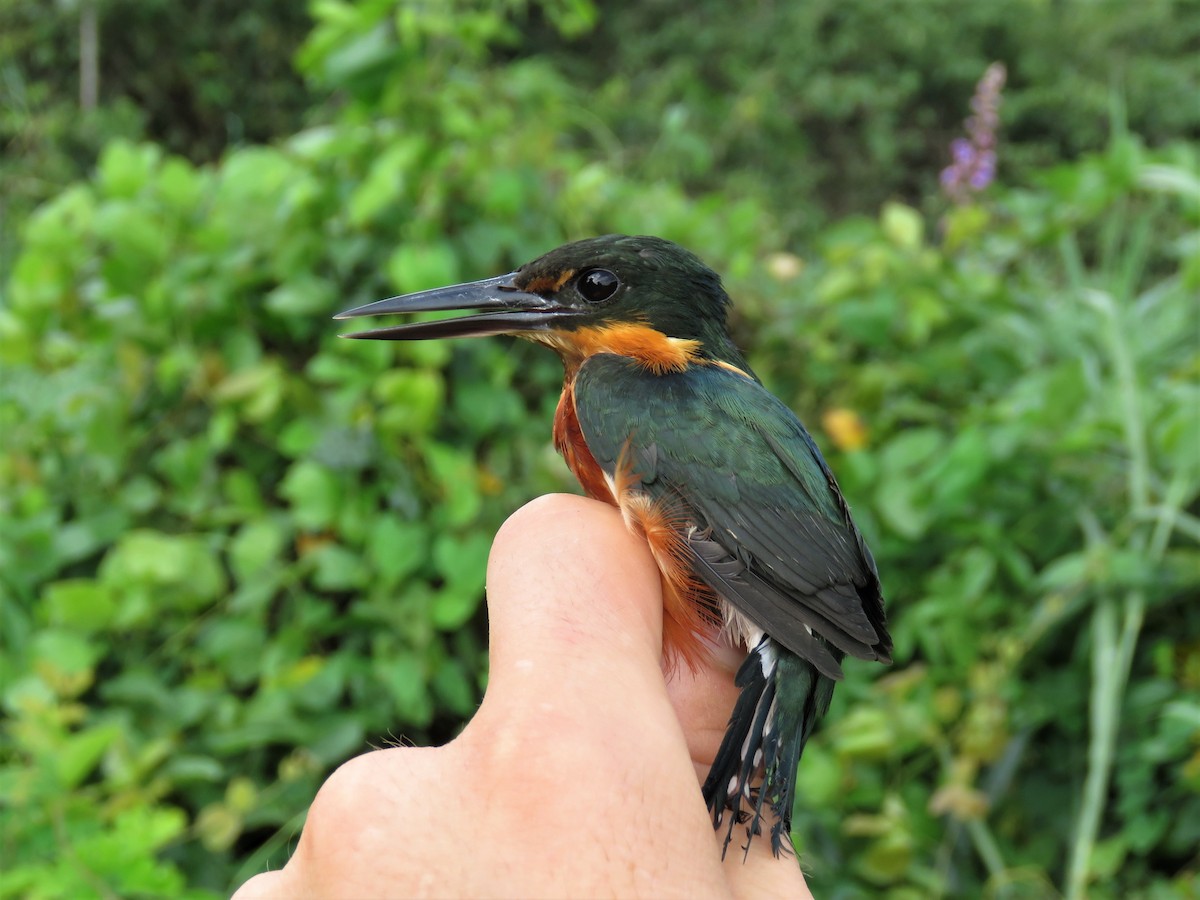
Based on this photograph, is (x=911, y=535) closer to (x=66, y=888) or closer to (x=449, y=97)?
(x=449, y=97)

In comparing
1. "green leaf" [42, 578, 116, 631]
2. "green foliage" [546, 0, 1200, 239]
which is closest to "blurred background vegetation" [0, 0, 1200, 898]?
"green leaf" [42, 578, 116, 631]

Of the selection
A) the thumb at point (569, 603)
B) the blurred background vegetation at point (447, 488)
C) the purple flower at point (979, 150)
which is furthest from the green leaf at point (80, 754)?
the purple flower at point (979, 150)

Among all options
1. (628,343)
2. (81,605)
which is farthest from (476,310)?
(81,605)

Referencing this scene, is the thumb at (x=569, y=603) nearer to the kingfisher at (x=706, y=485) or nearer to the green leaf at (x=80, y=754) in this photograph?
the kingfisher at (x=706, y=485)

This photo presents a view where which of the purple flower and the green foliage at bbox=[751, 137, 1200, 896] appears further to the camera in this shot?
the purple flower

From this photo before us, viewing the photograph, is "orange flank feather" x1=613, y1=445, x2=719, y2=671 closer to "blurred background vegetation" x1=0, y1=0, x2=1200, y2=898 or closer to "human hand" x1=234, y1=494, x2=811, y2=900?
"human hand" x1=234, y1=494, x2=811, y2=900

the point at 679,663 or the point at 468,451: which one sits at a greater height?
the point at 679,663

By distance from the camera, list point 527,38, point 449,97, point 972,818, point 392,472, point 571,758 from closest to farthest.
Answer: point 571,758 < point 972,818 < point 392,472 < point 449,97 < point 527,38

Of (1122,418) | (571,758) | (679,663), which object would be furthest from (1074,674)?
(571,758)

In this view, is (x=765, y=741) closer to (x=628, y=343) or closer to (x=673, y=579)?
(x=673, y=579)
